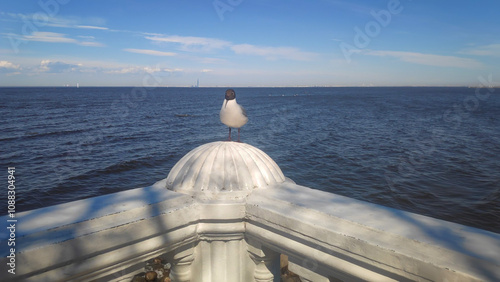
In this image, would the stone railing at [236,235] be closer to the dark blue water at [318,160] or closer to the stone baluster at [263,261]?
the stone baluster at [263,261]

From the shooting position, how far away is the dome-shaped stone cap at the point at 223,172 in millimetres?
2955

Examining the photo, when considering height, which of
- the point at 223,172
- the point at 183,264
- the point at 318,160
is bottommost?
the point at 318,160

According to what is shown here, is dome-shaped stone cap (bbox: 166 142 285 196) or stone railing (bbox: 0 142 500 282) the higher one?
dome-shaped stone cap (bbox: 166 142 285 196)

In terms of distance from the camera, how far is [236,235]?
284 cm

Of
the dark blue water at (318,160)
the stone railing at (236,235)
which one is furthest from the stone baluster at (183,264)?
the dark blue water at (318,160)

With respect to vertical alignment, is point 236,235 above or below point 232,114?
below

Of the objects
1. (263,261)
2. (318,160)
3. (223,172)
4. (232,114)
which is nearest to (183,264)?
(263,261)

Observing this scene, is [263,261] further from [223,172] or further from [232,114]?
[232,114]

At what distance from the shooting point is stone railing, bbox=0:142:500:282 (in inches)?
76.6

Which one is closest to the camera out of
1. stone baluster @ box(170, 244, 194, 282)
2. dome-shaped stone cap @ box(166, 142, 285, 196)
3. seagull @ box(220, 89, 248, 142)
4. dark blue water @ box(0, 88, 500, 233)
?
stone baluster @ box(170, 244, 194, 282)

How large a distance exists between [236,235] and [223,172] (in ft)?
1.84

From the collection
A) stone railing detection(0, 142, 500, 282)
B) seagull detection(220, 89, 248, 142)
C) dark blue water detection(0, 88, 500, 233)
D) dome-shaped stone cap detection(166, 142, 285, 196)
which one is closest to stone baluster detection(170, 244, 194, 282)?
stone railing detection(0, 142, 500, 282)

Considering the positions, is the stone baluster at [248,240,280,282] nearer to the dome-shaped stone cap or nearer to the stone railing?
the stone railing

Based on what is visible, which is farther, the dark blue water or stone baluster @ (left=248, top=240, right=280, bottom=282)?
the dark blue water
